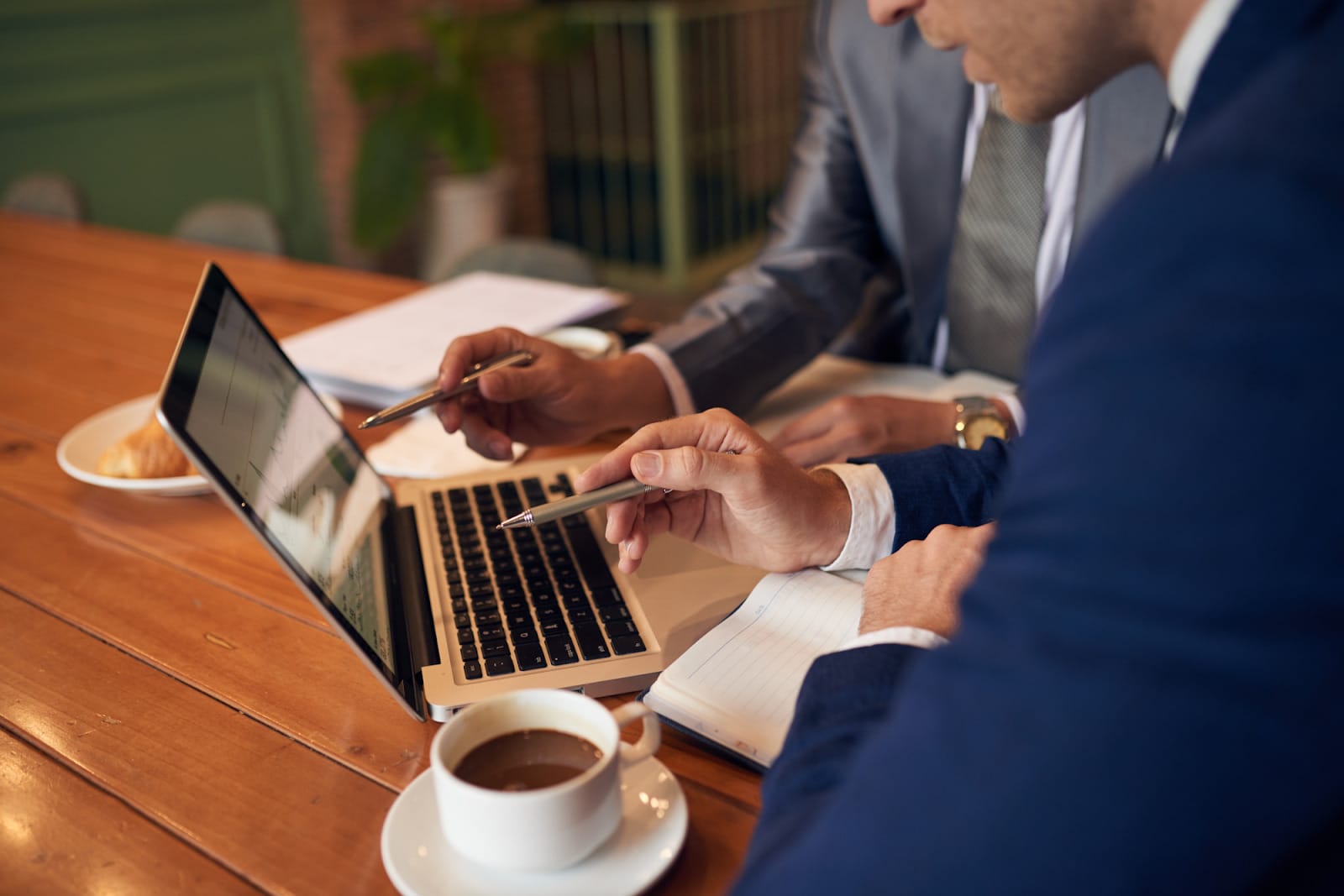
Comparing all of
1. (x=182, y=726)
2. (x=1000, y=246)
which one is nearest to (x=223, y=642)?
(x=182, y=726)

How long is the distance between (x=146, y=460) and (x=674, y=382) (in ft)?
1.73

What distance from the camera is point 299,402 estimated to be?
2.97 ft

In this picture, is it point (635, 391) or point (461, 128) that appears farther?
point (461, 128)

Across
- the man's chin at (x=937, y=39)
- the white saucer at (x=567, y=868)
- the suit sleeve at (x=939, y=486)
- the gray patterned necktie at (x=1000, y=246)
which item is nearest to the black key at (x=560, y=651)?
the white saucer at (x=567, y=868)

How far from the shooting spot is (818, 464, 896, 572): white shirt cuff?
85 centimetres

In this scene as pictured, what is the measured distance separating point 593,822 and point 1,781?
1.28 ft

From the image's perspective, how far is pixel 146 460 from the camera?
3.58 ft

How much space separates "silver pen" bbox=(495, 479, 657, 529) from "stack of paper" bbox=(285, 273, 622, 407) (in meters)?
0.52

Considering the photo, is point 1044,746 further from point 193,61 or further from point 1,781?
point 193,61

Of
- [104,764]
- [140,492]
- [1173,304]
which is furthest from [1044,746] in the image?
A: [140,492]

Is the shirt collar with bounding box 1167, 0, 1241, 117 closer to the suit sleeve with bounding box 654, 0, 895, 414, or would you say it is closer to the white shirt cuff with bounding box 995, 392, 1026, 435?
the white shirt cuff with bounding box 995, 392, 1026, 435

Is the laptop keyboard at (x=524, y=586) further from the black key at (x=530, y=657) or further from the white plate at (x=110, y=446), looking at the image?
the white plate at (x=110, y=446)

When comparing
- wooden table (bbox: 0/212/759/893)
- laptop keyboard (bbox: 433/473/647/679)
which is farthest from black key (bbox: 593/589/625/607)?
wooden table (bbox: 0/212/759/893)

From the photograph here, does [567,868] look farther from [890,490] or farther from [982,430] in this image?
[982,430]
